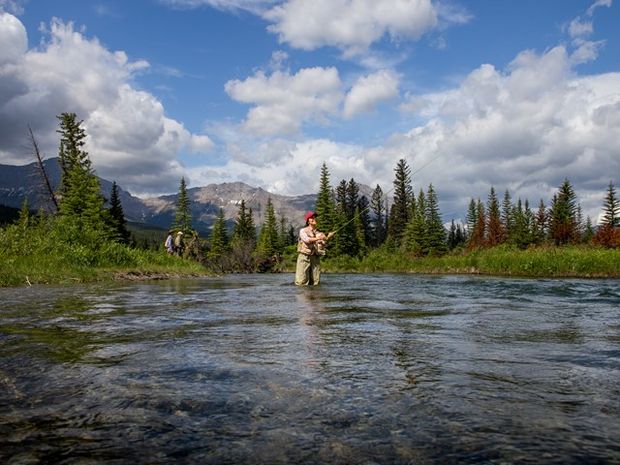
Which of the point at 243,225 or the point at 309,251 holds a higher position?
the point at 243,225

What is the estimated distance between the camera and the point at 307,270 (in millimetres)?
17312

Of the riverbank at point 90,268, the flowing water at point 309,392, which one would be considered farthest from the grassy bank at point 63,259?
the flowing water at point 309,392

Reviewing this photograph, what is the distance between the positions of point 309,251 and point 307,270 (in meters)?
1.03

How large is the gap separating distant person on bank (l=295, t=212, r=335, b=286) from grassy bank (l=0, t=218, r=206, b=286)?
298 inches

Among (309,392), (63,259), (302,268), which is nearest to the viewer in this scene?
(309,392)

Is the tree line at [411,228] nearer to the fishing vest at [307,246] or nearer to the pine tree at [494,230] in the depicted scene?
the pine tree at [494,230]

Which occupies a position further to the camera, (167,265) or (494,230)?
(494,230)

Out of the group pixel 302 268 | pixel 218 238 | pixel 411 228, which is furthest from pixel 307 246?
pixel 218 238

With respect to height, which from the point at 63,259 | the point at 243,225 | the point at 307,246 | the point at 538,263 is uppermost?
the point at 243,225

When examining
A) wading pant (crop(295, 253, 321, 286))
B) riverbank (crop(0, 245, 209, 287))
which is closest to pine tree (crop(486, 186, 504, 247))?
riverbank (crop(0, 245, 209, 287))

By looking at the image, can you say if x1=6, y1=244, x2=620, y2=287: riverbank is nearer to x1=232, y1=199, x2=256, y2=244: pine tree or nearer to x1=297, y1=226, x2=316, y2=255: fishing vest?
x1=297, y1=226, x2=316, y2=255: fishing vest

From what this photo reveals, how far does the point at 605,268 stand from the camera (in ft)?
80.8

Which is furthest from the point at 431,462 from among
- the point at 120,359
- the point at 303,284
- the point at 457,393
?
the point at 303,284

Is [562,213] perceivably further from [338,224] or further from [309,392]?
[309,392]
